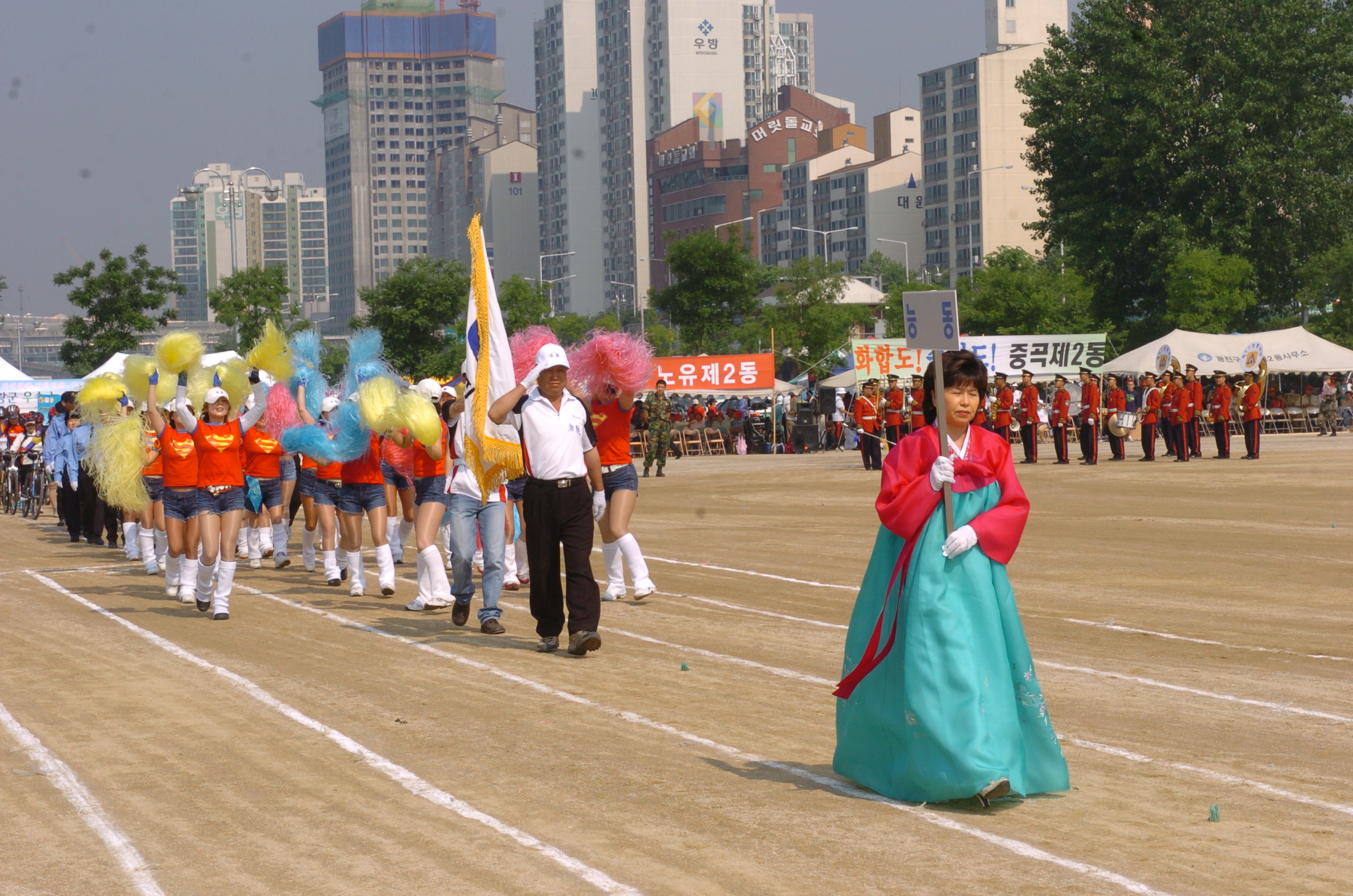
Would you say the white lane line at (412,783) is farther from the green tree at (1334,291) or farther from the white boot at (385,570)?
the green tree at (1334,291)

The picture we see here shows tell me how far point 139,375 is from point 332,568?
2.55 metres

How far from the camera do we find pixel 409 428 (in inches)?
495

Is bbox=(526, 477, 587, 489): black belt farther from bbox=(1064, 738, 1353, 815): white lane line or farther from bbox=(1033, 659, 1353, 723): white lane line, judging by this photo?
A: bbox=(1064, 738, 1353, 815): white lane line

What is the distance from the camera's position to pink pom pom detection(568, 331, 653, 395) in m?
12.5

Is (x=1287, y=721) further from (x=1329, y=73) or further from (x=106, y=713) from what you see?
(x=1329, y=73)

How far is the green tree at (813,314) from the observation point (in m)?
69.3

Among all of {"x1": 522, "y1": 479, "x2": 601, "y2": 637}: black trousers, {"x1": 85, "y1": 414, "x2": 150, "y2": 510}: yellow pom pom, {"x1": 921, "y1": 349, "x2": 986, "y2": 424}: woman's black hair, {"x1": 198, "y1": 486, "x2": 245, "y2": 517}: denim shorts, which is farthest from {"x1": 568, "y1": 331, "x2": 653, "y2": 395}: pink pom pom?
{"x1": 921, "y1": 349, "x2": 986, "y2": 424}: woman's black hair

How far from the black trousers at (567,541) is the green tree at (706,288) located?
2139 inches

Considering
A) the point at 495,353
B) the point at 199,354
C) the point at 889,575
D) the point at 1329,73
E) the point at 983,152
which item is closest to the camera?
the point at 889,575

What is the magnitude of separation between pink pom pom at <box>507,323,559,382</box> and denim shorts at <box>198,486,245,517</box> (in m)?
2.54

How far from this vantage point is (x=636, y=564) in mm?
12633

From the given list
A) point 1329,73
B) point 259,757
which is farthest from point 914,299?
point 1329,73

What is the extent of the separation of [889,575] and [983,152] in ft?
434

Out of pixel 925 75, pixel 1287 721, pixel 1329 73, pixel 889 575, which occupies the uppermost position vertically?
pixel 925 75
